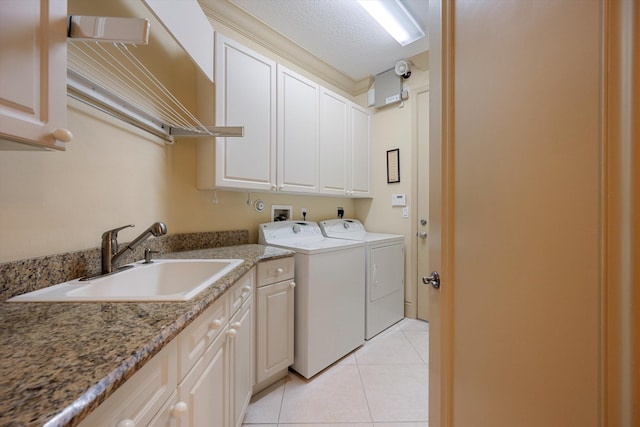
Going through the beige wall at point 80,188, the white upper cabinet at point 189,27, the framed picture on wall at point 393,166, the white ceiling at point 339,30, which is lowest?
the beige wall at point 80,188

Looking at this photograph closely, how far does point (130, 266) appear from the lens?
3.80ft

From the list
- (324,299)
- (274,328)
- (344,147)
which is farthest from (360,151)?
(274,328)

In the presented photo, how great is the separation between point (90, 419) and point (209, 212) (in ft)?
5.09

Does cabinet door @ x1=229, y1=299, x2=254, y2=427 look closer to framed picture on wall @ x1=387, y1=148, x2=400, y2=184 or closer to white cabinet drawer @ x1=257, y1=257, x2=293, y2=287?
white cabinet drawer @ x1=257, y1=257, x2=293, y2=287

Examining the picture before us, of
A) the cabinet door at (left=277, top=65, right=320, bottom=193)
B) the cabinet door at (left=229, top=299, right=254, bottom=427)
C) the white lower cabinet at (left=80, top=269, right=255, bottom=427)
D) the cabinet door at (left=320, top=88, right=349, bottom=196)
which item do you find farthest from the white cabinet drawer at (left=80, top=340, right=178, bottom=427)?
the cabinet door at (left=320, top=88, right=349, bottom=196)

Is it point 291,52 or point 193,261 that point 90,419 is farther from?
point 291,52

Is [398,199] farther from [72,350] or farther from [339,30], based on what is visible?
[72,350]

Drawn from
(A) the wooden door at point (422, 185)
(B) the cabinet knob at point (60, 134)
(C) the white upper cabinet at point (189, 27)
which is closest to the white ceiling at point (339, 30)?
(A) the wooden door at point (422, 185)

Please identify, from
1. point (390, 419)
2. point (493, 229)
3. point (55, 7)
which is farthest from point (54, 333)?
point (390, 419)

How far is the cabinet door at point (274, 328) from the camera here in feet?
4.80

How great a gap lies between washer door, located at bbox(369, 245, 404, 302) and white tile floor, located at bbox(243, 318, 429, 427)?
19.4 inches

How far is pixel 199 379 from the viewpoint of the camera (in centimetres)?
79

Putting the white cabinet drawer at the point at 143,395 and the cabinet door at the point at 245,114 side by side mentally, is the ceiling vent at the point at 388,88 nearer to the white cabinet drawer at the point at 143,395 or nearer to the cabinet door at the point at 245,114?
the cabinet door at the point at 245,114

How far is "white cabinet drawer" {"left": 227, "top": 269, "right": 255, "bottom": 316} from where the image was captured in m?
1.08
